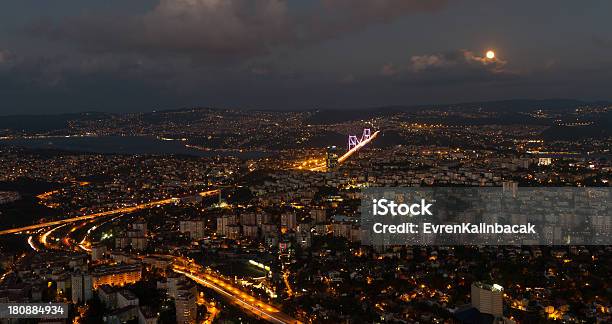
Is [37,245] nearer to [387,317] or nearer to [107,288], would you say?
[107,288]

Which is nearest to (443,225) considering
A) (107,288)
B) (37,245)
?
(107,288)

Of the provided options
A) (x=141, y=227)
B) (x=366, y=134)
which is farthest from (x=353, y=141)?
(x=141, y=227)

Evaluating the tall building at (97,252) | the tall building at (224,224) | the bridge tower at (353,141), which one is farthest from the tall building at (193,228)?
the bridge tower at (353,141)

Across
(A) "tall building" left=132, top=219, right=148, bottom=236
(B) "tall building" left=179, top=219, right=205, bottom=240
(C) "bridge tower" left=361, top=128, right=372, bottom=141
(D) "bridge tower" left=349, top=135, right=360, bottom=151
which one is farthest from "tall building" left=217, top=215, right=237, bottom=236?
(C) "bridge tower" left=361, top=128, right=372, bottom=141

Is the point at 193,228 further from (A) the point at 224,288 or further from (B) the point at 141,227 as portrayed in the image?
(A) the point at 224,288

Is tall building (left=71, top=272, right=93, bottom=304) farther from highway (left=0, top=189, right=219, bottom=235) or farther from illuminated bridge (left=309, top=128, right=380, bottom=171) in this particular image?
illuminated bridge (left=309, top=128, right=380, bottom=171)
